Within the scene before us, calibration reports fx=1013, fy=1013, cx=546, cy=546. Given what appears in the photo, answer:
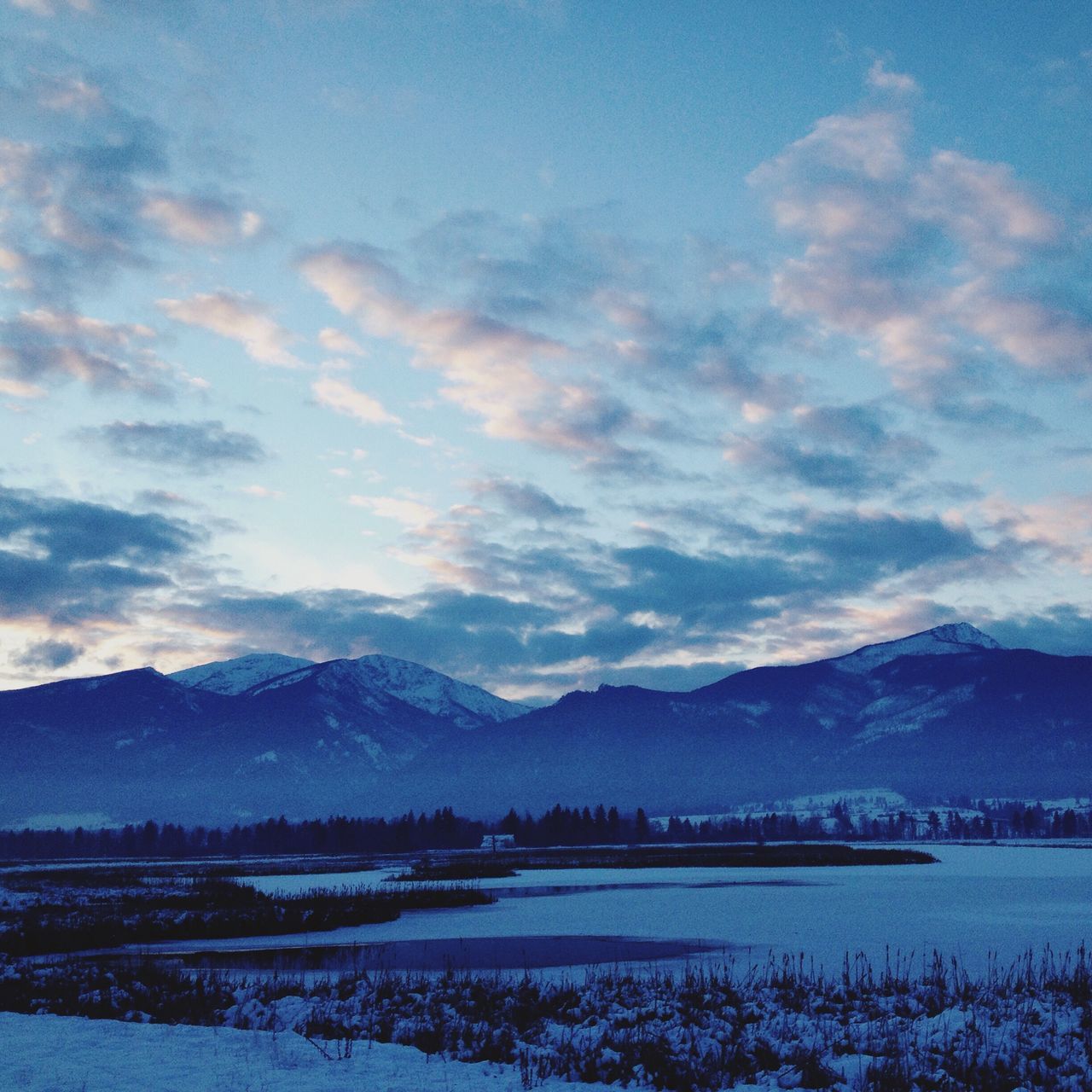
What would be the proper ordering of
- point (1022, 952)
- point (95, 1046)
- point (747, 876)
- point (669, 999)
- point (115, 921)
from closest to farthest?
point (95, 1046), point (669, 999), point (1022, 952), point (115, 921), point (747, 876)

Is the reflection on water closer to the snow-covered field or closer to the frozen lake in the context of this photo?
the frozen lake

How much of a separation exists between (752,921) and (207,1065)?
40271 mm

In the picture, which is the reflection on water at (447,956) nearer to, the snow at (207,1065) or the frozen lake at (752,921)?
the frozen lake at (752,921)

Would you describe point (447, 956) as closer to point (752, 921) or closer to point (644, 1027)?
point (644, 1027)

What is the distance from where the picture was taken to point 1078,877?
9656 centimetres

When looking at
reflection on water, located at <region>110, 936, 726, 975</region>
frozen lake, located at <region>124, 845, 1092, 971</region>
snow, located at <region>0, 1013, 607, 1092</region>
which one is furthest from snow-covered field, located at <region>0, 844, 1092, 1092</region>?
reflection on water, located at <region>110, 936, 726, 975</region>

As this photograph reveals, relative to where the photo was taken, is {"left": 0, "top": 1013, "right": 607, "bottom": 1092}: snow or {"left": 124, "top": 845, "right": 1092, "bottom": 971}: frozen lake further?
{"left": 124, "top": 845, "right": 1092, "bottom": 971}: frozen lake

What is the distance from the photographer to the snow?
20.7 meters

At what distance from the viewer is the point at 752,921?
56.8 meters

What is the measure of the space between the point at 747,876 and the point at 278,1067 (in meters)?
94.2

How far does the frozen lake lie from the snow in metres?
17.6

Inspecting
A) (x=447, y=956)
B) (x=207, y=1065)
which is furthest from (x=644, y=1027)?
(x=447, y=956)

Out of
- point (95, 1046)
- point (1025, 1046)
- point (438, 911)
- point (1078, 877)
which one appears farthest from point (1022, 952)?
point (1078, 877)

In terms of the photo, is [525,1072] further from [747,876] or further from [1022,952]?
[747,876]
